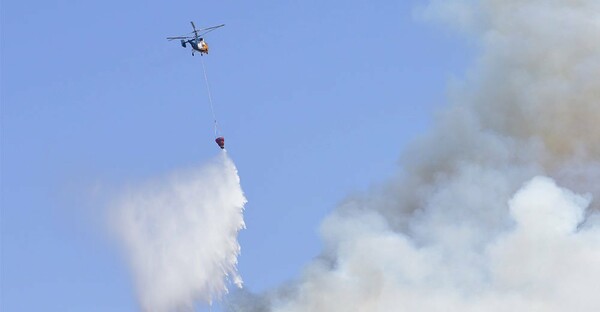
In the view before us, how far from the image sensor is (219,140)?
99062 millimetres

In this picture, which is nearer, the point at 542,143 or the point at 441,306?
the point at 441,306

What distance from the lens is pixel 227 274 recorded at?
323 feet

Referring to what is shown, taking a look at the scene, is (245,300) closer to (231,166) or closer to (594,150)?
(231,166)

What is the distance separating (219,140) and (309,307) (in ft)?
34.9

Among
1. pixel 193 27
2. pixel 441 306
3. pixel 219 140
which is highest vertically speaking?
pixel 193 27

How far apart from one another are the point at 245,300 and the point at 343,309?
5283 millimetres

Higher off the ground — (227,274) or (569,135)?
(569,135)

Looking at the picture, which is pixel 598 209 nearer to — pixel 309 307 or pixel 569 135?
pixel 569 135

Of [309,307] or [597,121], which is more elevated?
[597,121]

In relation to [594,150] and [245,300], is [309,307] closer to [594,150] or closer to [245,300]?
[245,300]

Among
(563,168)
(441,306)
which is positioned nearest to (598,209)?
(563,168)

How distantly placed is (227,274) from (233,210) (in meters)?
3.55

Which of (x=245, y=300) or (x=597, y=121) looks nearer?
(x=245, y=300)

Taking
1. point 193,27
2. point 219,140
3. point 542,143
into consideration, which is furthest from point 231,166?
point 542,143
